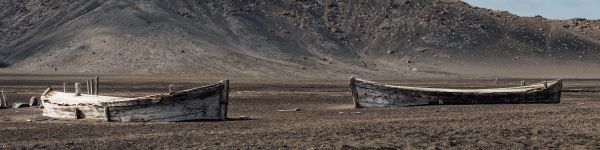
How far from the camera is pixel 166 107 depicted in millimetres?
25953

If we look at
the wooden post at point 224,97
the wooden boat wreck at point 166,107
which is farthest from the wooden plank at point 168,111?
the wooden post at point 224,97

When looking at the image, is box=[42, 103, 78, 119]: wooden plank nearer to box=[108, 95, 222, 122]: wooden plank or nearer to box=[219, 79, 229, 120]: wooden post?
box=[108, 95, 222, 122]: wooden plank

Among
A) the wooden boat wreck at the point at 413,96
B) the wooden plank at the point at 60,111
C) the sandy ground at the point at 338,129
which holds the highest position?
the wooden boat wreck at the point at 413,96

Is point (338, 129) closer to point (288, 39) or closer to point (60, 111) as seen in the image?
point (60, 111)

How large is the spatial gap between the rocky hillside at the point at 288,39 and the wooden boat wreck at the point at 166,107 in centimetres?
3862

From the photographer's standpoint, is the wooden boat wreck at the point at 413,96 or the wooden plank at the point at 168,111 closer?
the wooden plank at the point at 168,111

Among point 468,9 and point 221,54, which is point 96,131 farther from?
point 468,9

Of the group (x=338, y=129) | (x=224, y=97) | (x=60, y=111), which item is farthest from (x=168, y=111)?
(x=338, y=129)

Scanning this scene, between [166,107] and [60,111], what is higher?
[166,107]

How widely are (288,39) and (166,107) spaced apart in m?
57.8

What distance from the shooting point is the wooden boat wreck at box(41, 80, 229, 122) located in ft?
85.1

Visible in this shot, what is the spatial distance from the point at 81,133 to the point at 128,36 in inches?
2118

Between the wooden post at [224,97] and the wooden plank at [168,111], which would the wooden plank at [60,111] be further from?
the wooden post at [224,97]

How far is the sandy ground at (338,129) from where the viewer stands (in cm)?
2031
